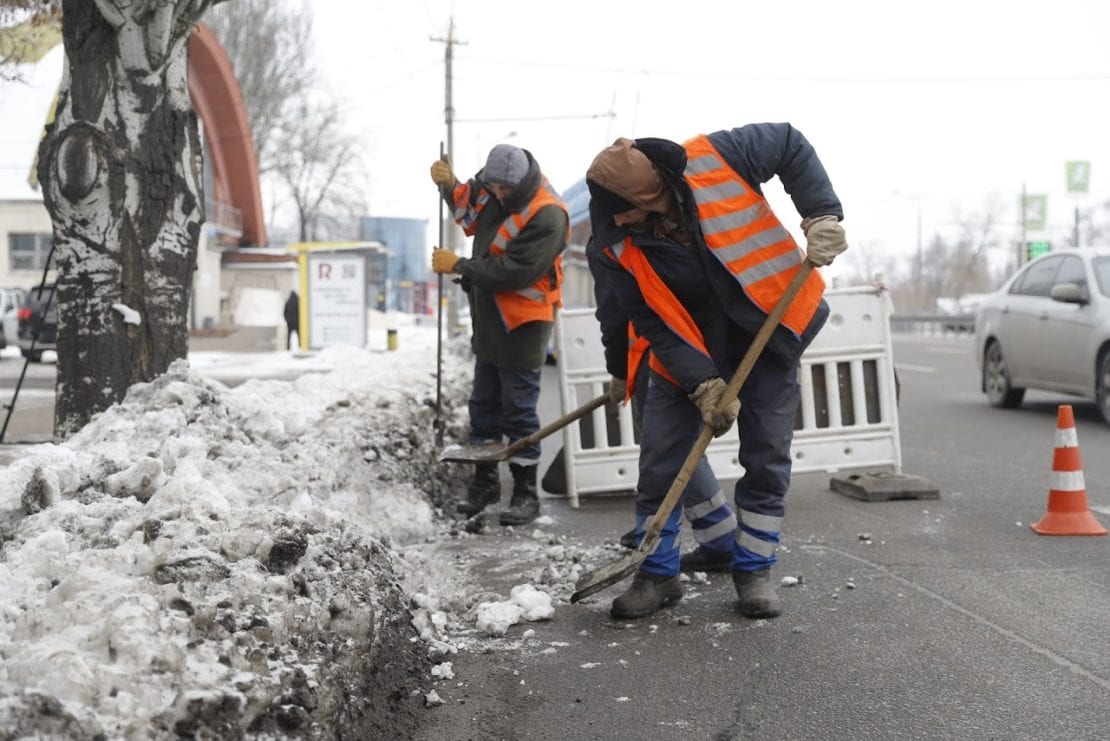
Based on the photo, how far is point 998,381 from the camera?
1172 cm

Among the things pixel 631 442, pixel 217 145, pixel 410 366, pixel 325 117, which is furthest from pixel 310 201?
pixel 631 442

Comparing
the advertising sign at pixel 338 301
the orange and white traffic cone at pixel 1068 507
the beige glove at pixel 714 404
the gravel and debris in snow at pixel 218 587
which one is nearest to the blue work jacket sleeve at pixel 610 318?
the beige glove at pixel 714 404

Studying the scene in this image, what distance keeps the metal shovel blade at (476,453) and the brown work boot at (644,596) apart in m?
1.64

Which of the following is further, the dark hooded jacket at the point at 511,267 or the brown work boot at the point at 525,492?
the brown work boot at the point at 525,492

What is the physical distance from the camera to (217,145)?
3722 cm

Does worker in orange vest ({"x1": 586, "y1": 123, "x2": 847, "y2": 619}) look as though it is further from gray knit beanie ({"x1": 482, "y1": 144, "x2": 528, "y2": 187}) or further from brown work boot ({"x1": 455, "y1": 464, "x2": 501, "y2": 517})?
brown work boot ({"x1": 455, "y1": 464, "x2": 501, "y2": 517})

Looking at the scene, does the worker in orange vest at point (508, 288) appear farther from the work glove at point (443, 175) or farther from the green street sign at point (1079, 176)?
the green street sign at point (1079, 176)

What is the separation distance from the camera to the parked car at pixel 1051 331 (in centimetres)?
992

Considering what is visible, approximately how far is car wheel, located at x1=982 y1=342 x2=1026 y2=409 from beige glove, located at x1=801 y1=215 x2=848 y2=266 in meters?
8.32

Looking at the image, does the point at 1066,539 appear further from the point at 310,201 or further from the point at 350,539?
the point at 310,201

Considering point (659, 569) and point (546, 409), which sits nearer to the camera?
point (659, 569)

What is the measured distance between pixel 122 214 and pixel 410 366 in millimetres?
7572

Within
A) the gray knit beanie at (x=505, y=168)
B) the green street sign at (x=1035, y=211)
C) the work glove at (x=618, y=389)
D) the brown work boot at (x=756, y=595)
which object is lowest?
the brown work boot at (x=756, y=595)

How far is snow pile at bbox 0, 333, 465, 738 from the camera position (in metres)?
2.36
